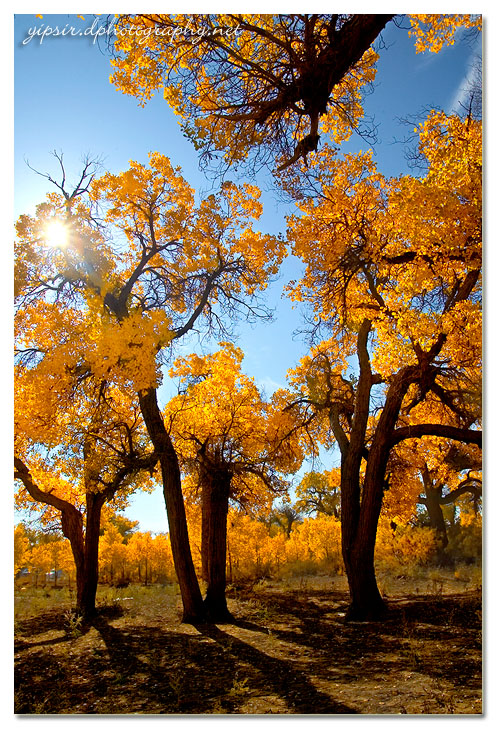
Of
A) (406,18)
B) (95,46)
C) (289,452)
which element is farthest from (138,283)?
(406,18)

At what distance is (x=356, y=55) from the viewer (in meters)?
2.90

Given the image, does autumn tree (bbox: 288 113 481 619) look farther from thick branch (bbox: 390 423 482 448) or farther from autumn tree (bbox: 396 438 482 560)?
autumn tree (bbox: 396 438 482 560)

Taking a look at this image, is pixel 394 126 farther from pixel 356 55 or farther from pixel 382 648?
pixel 382 648

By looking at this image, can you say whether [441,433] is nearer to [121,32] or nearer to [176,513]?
[176,513]

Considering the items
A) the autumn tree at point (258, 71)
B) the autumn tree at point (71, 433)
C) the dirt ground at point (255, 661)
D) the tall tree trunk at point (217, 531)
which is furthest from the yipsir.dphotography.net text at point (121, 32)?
the dirt ground at point (255, 661)

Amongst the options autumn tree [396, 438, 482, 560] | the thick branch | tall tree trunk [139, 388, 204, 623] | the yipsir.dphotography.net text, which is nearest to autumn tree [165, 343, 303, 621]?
tall tree trunk [139, 388, 204, 623]

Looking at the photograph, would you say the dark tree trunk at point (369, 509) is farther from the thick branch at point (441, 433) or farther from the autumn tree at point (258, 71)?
the autumn tree at point (258, 71)

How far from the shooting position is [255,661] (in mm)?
3646

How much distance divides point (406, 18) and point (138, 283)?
3.34 meters

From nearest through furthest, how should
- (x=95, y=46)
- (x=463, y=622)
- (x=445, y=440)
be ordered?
(x=95, y=46) → (x=463, y=622) → (x=445, y=440)

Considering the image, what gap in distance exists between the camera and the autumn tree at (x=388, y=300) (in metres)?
3.92

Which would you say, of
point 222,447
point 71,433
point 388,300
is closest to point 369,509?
point 222,447

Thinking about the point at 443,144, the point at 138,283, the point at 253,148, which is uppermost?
the point at 443,144

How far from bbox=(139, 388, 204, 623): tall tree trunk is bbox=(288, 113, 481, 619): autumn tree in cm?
155
